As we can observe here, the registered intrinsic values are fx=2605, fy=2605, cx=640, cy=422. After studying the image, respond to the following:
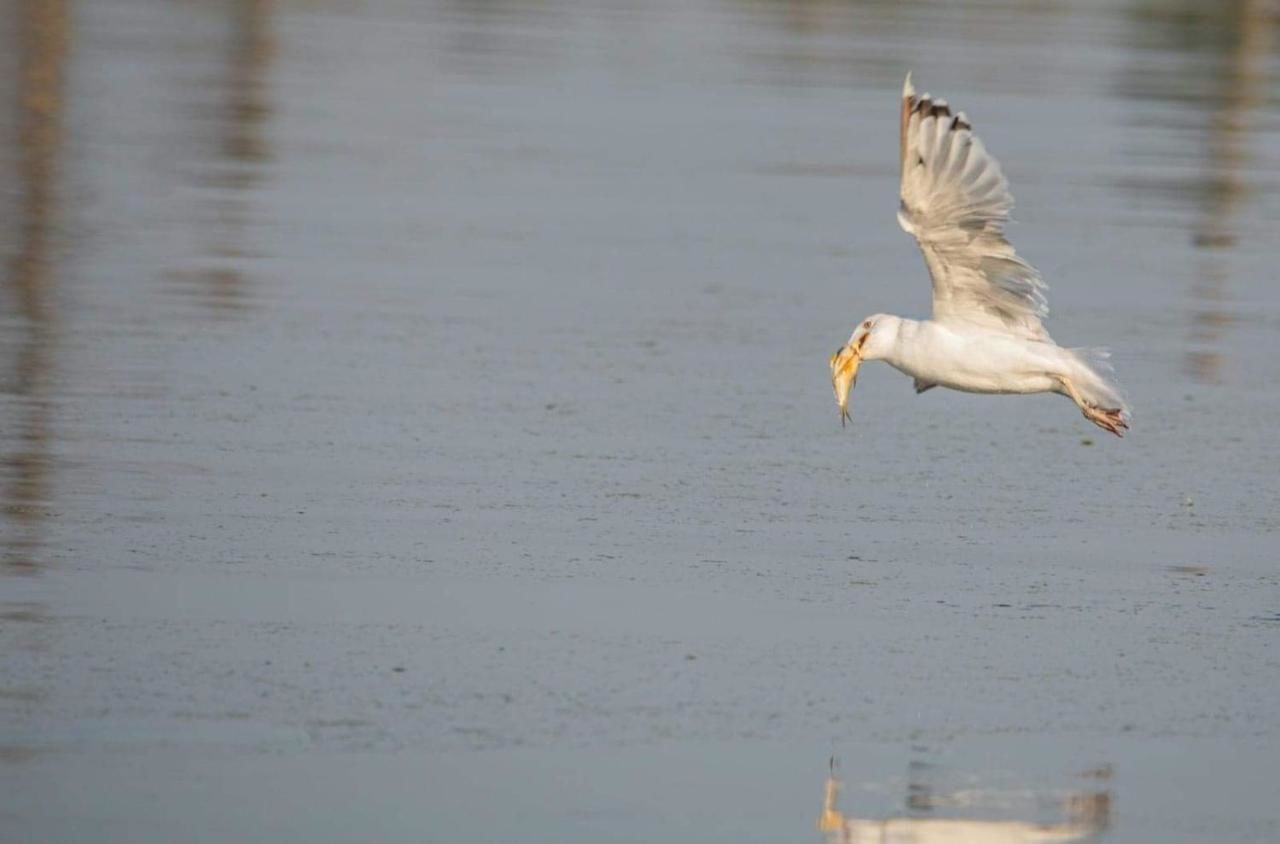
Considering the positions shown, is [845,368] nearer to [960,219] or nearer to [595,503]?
[960,219]

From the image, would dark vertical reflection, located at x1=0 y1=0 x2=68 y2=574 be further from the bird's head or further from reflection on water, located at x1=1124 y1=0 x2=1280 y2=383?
reflection on water, located at x1=1124 y1=0 x2=1280 y2=383

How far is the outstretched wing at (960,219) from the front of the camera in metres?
8.35

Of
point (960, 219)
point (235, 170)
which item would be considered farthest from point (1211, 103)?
point (960, 219)

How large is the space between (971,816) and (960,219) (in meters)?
2.96

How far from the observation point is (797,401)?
1061 centimetres

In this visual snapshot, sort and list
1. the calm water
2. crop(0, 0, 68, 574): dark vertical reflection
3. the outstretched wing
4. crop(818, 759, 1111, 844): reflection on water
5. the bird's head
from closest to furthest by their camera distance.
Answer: crop(818, 759, 1111, 844): reflection on water
the calm water
crop(0, 0, 68, 574): dark vertical reflection
the outstretched wing
the bird's head

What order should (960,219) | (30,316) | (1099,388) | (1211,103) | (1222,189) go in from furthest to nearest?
(1211,103)
(1222,189)
(30,316)
(1099,388)
(960,219)

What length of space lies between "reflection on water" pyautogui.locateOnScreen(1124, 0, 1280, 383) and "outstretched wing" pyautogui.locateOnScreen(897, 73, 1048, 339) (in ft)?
9.51

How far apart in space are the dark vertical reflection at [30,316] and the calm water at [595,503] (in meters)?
0.03

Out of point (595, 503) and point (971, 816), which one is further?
point (595, 503)

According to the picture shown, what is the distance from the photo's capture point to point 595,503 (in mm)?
8695

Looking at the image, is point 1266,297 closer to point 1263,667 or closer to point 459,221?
point 459,221

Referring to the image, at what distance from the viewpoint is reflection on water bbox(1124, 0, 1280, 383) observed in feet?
43.5

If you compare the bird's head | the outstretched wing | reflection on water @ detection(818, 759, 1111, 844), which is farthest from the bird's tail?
reflection on water @ detection(818, 759, 1111, 844)
